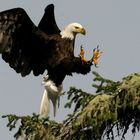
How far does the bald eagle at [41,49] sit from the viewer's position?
424 inches

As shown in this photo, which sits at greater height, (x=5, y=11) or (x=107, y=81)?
(x=5, y=11)

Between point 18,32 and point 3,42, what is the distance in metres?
0.44

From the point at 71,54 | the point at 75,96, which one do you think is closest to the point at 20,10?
the point at 71,54

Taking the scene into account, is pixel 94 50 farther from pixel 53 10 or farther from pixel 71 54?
pixel 53 10

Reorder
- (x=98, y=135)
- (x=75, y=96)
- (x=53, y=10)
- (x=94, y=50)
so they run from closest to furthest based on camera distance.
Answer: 1. (x=98, y=135)
2. (x=75, y=96)
3. (x=94, y=50)
4. (x=53, y=10)

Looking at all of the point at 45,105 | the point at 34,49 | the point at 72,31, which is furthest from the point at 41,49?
the point at 45,105

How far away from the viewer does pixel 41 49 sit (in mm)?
11484

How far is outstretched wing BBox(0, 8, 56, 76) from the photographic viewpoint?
10.7m

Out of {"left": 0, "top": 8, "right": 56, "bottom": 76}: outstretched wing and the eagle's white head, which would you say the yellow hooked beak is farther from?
{"left": 0, "top": 8, "right": 56, "bottom": 76}: outstretched wing

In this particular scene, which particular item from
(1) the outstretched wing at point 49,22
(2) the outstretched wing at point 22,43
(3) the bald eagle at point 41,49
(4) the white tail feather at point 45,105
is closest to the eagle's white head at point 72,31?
(3) the bald eagle at point 41,49

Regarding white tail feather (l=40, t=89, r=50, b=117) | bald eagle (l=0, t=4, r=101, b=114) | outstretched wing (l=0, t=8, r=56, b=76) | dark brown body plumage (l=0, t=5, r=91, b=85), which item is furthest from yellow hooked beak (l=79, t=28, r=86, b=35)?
white tail feather (l=40, t=89, r=50, b=117)

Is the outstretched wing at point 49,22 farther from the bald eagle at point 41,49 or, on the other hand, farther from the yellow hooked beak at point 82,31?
the yellow hooked beak at point 82,31

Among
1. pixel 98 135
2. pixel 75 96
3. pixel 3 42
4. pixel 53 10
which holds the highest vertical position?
pixel 53 10

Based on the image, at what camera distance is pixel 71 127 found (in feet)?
23.8
